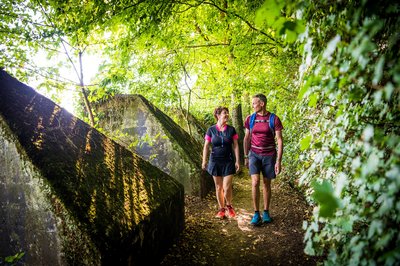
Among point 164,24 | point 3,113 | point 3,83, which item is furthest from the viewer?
point 164,24

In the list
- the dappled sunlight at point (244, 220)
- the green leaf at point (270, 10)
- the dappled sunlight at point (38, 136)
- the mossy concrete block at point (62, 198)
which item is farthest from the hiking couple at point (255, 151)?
the green leaf at point (270, 10)

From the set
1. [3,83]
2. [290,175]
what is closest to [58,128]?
[3,83]

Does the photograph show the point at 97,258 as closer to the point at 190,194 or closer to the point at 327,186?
the point at 327,186

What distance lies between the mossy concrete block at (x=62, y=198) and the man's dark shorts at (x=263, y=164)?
1761 mm

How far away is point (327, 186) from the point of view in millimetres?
1281

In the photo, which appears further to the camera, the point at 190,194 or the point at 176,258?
the point at 190,194

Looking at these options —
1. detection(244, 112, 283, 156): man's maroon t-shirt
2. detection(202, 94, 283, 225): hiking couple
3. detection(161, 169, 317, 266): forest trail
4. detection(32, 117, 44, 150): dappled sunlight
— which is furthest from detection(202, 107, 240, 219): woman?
detection(32, 117, 44, 150): dappled sunlight

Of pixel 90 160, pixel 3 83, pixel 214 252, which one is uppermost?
pixel 3 83

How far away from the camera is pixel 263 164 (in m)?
4.53

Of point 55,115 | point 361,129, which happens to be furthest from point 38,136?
point 361,129

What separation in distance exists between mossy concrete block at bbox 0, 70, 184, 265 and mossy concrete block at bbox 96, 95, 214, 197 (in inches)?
115

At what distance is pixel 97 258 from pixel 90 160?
1261 millimetres

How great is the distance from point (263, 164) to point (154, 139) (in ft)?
9.76

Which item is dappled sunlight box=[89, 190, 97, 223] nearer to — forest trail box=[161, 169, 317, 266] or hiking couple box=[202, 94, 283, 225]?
forest trail box=[161, 169, 317, 266]
